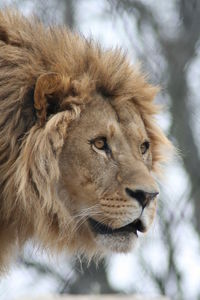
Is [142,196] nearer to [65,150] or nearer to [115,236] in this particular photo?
[115,236]

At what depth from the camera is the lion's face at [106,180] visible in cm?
525

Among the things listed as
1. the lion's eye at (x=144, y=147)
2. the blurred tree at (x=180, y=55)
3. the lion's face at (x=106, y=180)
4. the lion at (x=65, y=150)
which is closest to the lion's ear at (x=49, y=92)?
the lion at (x=65, y=150)

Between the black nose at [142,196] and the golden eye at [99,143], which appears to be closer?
the black nose at [142,196]

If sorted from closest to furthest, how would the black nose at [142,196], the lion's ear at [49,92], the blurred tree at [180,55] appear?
the black nose at [142,196], the lion's ear at [49,92], the blurred tree at [180,55]

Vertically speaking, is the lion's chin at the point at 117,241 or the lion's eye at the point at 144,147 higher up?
the lion's eye at the point at 144,147

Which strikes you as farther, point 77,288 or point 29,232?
point 77,288

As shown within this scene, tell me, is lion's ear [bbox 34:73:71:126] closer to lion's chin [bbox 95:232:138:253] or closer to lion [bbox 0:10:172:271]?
lion [bbox 0:10:172:271]

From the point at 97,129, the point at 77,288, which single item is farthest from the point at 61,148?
the point at 77,288

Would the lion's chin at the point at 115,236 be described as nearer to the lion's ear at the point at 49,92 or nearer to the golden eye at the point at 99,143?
the golden eye at the point at 99,143

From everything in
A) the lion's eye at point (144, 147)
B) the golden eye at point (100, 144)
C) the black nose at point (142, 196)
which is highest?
the lion's eye at point (144, 147)

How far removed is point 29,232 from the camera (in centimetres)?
555

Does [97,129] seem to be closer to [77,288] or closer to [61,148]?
[61,148]

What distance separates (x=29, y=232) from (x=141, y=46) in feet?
11.3

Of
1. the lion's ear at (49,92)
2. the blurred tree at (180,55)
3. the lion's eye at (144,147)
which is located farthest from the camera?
the blurred tree at (180,55)
